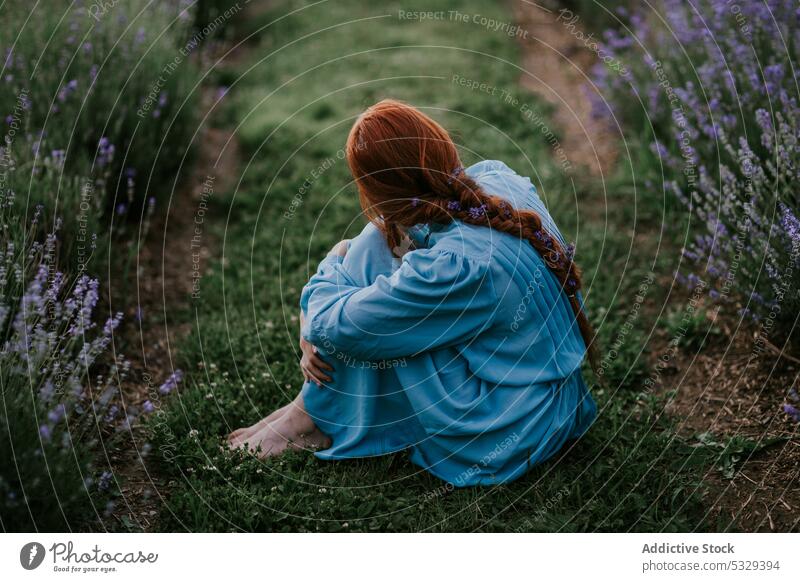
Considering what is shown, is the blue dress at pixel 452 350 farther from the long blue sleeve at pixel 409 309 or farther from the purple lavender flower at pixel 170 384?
the purple lavender flower at pixel 170 384

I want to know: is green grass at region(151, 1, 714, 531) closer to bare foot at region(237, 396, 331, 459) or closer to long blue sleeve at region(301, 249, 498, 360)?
bare foot at region(237, 396, 331, 459)

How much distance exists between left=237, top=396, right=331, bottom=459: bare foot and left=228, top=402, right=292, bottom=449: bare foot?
15 millimetres

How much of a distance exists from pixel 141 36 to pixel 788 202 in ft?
12.4

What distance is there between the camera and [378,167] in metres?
2.56

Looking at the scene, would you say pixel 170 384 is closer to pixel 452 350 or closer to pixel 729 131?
pixel 452 350

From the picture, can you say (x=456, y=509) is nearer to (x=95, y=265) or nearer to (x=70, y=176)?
(x=95, y=265)

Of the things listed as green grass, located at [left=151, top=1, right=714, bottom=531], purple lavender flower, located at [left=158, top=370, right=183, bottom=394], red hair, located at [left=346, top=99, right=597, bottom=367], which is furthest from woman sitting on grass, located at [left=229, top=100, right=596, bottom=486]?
purple lavender flower, located at [left=158, top=370, right=183, bottom=394]

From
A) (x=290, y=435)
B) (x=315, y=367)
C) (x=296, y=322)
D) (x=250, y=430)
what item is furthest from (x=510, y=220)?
(x=296, y=322)

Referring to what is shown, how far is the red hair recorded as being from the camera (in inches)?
100.0

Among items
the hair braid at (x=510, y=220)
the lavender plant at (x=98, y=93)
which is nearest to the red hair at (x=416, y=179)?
the hair braid at (x=510, y=220)

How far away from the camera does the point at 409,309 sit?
8.31ft

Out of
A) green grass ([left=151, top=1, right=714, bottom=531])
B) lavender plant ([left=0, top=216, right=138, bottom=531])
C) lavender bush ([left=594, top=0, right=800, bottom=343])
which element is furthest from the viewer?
lavender bush ([left=594, top=0, right=800, bottom=343])

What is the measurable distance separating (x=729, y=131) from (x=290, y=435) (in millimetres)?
2719
